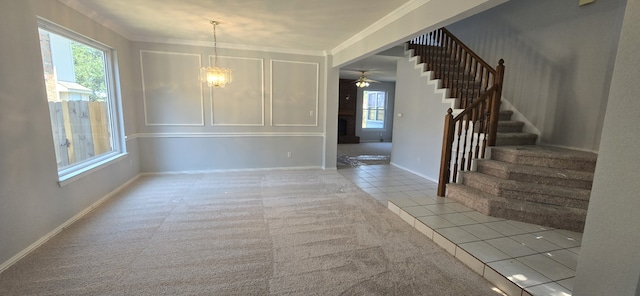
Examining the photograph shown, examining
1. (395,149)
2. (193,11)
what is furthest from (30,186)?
(395,149)

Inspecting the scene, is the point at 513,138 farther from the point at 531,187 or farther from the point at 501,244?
the point at 501,244

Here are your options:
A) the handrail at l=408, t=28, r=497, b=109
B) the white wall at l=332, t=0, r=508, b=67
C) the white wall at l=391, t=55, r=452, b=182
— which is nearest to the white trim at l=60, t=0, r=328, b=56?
the white wall at l=332, t=0, r=508, b=67

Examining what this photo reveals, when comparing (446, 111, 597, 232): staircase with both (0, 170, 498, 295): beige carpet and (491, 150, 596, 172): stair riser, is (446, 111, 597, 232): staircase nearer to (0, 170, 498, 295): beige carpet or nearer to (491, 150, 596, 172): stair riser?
(491, 150, 596, 172): stair riser

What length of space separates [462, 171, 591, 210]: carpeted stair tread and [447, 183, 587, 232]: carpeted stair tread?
0.06 meters

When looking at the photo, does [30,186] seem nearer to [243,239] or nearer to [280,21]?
[243,239]

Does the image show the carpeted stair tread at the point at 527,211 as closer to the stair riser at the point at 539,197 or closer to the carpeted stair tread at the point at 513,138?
the stair riser at the point at 539,197

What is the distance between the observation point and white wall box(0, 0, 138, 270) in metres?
2.15

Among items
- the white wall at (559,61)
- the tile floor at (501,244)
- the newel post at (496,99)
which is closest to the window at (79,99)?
the tile floor at (501,244)

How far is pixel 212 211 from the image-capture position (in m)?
3.33

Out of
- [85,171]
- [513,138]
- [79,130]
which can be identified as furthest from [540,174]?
[79,130]

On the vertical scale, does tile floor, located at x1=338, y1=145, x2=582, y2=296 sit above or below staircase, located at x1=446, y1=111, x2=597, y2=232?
below

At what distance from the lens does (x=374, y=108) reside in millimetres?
11328

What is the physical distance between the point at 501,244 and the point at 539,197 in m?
1.01

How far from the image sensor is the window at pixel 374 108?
11164 mm
